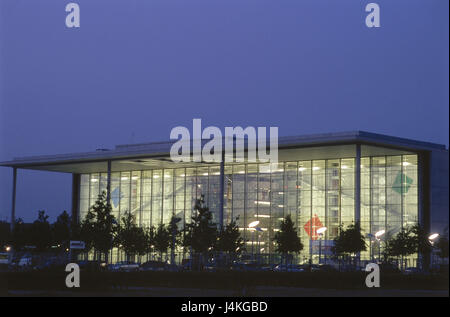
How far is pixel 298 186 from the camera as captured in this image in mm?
62062

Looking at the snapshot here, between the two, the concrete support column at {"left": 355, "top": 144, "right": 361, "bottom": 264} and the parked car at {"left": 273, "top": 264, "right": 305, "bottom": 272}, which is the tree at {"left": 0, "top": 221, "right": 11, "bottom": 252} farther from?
the concrete support column at {"left": 355, "top": 144, "right": 361, "bottom": 264}

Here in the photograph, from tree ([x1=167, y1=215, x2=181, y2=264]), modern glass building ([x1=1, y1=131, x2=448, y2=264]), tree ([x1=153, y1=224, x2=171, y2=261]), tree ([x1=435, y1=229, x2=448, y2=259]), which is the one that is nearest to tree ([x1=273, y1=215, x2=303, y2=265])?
modern glass building ([x1=1, y1=131, x2=448, y2=264])

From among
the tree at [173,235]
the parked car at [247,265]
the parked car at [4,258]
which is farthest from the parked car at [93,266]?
the parked car at [4,258]

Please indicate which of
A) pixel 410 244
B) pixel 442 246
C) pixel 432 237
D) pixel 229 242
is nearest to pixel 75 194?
pixel 229 242

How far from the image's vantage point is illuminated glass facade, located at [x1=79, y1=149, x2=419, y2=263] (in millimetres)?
56656

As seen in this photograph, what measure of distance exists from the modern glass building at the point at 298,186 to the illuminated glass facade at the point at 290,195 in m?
0.07

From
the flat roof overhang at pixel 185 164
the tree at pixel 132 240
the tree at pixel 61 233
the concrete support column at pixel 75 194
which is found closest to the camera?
the flat roof overhang at pixel 185 164

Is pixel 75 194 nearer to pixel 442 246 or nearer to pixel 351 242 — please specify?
pixel 351 242

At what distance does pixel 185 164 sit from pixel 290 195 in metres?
10.1

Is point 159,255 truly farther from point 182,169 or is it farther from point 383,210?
point 383,210

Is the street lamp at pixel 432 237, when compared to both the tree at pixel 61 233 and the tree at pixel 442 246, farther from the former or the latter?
the tree at pixel 61 233

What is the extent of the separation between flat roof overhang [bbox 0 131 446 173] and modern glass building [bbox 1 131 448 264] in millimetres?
78

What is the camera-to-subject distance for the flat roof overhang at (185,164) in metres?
53.1
